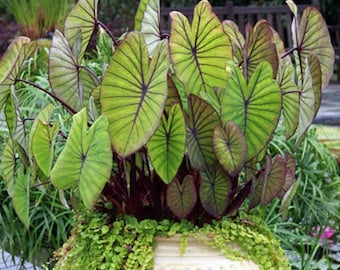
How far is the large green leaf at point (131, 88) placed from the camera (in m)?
1.45

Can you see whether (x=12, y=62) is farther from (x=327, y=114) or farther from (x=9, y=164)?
(x=327, y=114)

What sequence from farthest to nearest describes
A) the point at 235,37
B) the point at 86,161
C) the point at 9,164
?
the point at 235,37 < the point at 9,164 < the point at 86,161

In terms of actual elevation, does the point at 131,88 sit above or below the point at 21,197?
above

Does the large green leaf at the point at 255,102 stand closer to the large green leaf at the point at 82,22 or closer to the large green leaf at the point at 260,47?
the large green leaf at the point at 260,47

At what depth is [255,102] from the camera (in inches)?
61.1

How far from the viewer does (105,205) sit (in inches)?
70.1

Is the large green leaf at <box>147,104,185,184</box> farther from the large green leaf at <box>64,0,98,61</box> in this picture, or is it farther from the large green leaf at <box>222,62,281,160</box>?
the large green leaf at <box>64,0,98,61</box>

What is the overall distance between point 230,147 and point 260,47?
24cm

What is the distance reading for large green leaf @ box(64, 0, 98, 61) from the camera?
169cm

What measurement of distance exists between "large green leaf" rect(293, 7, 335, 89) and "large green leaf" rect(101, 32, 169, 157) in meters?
0.40

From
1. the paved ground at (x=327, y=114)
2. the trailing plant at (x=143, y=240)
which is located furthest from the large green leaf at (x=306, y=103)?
the paved ground at (x=327, y=114)

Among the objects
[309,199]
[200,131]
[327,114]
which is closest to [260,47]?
[200,131]

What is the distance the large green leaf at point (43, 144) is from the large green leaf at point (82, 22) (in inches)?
7.2

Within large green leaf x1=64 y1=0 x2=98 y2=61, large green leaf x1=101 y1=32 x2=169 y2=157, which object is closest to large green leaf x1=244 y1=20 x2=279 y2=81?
large green leaf x1=101 y1=32 x2=169 y2=157
